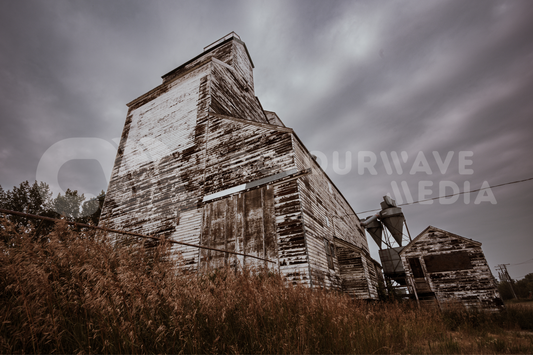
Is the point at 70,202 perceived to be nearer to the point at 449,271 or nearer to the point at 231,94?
the point at 231,94

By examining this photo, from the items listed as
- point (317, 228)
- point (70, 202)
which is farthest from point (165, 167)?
point (70, 202)

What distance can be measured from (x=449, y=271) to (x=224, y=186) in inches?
530

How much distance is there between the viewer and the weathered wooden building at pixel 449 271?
12.2 meters

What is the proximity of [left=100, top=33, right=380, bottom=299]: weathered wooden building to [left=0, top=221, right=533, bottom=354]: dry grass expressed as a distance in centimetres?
367

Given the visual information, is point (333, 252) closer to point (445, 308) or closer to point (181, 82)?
point (445, 308)

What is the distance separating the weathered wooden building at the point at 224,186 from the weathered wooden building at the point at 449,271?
2737 millimetres

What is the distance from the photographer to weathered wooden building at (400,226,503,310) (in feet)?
39.9

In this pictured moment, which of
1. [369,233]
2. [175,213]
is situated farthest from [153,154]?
[369,233]

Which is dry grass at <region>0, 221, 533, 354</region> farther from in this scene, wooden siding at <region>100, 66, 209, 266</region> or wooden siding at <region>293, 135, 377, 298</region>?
wooden siding at <region>100, 66, 209, 266</region>

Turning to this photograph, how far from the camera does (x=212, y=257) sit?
9742 millimetres

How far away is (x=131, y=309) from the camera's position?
2.87 metres

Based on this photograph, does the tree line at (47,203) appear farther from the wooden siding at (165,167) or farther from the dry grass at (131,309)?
the dry grass at (131,309)

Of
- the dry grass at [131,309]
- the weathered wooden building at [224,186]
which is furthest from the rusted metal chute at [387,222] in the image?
the dry grass at [131,309]

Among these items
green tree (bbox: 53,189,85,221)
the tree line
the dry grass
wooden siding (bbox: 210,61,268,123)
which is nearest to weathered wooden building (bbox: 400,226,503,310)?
the dry grass
